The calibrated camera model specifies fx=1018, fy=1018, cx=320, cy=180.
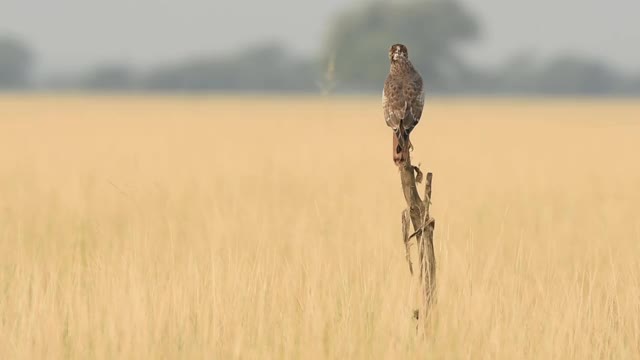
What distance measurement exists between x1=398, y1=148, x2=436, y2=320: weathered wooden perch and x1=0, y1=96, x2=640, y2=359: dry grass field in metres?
0.14

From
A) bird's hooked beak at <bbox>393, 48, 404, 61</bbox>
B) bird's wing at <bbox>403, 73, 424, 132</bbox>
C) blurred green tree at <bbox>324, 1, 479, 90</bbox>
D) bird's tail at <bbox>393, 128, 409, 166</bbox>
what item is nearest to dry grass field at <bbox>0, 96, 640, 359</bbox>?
bird's tail at <bbox>393, 128, 409, 166</bbox>

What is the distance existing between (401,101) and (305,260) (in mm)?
1846

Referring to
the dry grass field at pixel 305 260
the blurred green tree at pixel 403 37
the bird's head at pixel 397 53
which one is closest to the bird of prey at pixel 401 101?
the bird's head at pixel 397 53

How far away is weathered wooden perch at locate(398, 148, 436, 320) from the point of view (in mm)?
3885

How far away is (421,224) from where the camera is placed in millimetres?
3986

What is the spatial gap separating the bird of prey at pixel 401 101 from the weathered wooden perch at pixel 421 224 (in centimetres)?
6

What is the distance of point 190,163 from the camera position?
45.2ft

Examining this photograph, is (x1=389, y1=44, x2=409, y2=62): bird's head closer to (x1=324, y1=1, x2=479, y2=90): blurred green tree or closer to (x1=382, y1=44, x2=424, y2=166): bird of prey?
(x1=382, y1=44, x2=424, y2=166): bird of prey

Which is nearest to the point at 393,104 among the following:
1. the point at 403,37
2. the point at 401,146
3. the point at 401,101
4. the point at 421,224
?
the point at 401,101

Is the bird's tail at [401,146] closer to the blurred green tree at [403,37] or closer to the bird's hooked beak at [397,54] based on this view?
the bird's hooked beak at [397,54]

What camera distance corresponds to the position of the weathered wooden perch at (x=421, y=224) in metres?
3.88

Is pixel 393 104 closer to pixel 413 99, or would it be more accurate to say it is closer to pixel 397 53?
pixel 413 99

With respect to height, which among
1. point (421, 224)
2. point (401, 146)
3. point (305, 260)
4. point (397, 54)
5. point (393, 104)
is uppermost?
point (397, 54)

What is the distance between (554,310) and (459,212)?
13.9ft
